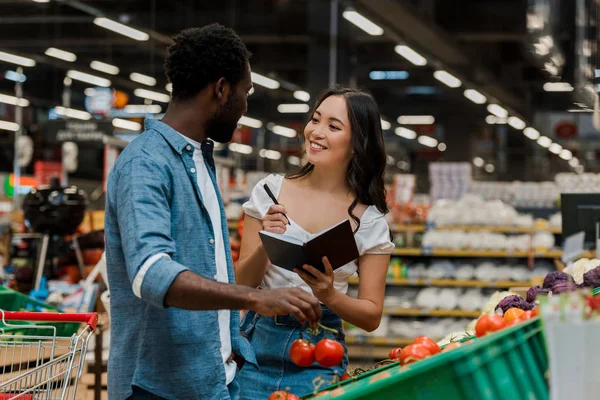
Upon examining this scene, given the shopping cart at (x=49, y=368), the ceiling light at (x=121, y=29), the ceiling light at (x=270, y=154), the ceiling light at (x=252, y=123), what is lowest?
the shopping cart at (x=49, y=368)

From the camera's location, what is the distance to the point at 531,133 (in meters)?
16.0

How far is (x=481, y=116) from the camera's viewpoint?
54.2ft

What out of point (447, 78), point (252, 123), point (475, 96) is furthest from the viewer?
point (252, 123)

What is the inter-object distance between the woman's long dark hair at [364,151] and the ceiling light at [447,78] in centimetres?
1258

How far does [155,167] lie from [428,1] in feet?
37.3

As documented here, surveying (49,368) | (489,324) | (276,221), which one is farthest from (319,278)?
(49,368)

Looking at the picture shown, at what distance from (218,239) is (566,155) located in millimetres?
14139

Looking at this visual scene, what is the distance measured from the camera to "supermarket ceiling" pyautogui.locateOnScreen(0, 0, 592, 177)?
45.1 feet

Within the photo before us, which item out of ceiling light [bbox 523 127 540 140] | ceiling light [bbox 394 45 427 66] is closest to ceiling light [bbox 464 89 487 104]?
ceiling light [bbox 523 127 540 140]

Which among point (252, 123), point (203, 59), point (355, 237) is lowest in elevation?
point (355, 237)

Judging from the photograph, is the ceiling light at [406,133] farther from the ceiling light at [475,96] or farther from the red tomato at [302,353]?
the red tomato at [302,353]

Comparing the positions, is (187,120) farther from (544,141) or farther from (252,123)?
(544,141)

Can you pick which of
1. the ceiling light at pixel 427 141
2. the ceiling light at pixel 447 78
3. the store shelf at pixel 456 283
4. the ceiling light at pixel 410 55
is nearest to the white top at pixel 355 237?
the store shelf at pixel 456 283

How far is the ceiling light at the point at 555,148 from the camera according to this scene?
616 inches
